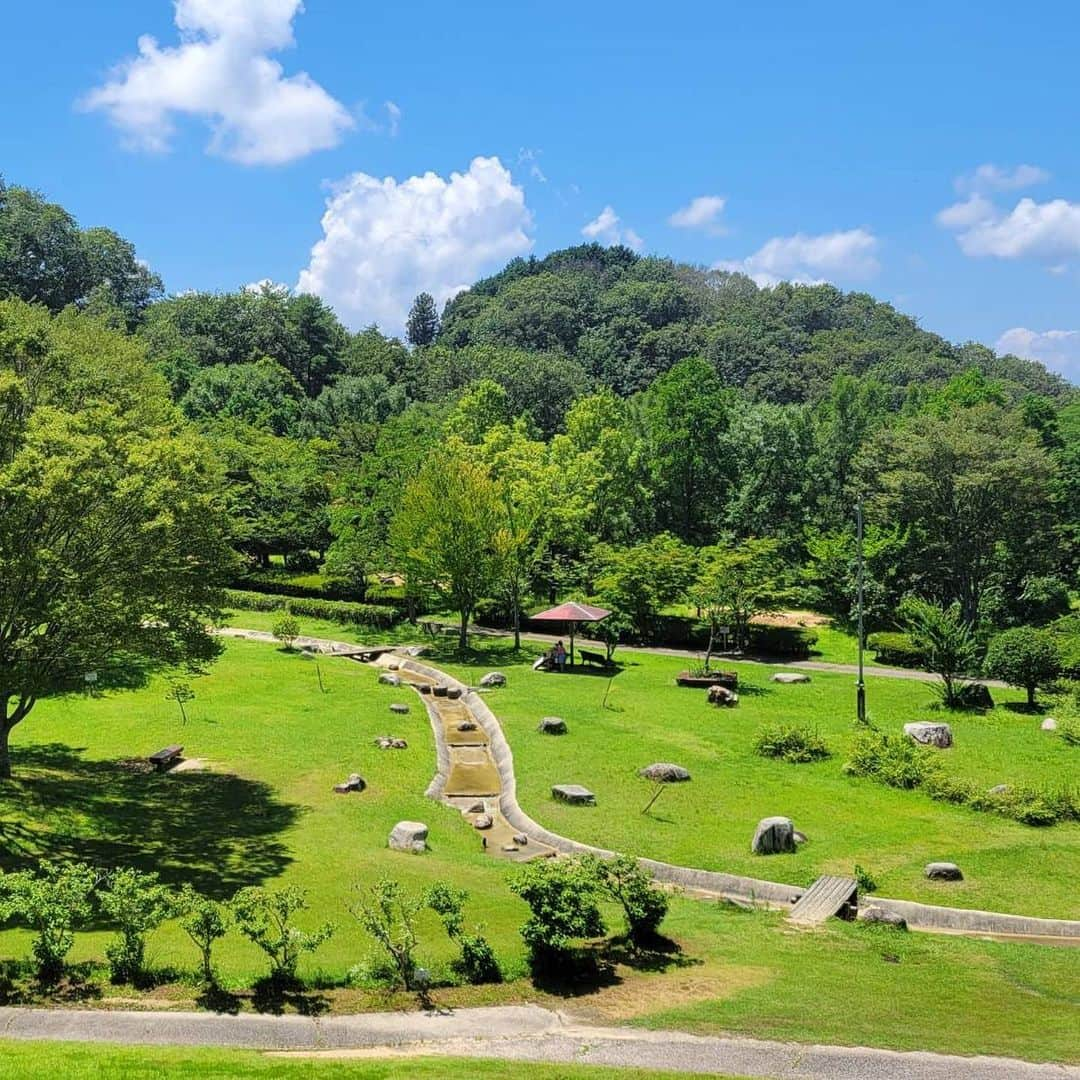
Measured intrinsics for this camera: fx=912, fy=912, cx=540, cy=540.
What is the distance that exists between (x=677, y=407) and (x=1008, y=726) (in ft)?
Answer: 105

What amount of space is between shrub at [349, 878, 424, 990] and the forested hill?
96.5 m

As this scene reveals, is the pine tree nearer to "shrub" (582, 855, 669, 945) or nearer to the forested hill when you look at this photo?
the forested hill

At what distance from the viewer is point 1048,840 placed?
1980 centimetres

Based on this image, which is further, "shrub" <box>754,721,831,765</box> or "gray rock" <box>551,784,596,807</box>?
"shrub" <box>754,721,831,765</box>

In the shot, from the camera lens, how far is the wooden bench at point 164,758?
24.9 m

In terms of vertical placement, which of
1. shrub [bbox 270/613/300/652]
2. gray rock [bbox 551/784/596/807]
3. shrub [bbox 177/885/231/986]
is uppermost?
shrub [bbox 270/613/300/652]

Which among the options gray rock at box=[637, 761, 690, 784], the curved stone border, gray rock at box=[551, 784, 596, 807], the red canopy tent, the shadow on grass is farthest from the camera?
the red canopy tent

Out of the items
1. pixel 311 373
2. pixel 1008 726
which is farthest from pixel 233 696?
pixel 311 373

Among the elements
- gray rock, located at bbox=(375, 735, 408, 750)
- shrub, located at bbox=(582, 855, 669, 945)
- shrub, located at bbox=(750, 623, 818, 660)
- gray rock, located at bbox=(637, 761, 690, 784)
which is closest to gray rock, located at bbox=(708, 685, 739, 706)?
gray rock, located at bbox=(637, 761, 690, 784)

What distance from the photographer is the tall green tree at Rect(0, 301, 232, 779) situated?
17922mm

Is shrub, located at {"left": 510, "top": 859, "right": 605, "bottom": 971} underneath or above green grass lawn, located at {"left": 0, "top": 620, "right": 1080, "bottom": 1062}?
above

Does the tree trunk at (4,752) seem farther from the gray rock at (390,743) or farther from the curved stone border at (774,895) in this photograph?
the curved stone border at (774,895)

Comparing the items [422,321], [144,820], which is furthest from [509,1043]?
[422,321]

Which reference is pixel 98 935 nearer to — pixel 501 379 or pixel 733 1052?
pixel 733 1052
